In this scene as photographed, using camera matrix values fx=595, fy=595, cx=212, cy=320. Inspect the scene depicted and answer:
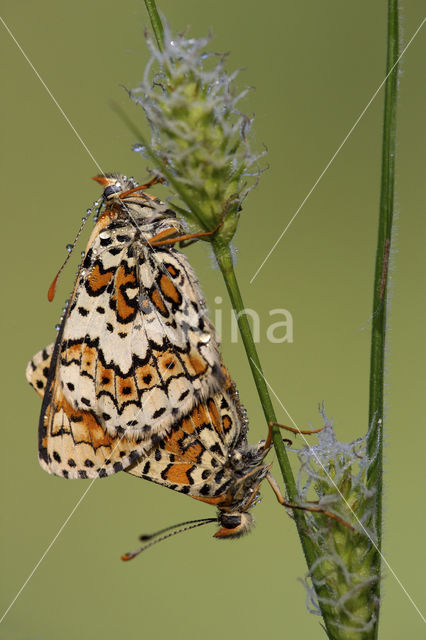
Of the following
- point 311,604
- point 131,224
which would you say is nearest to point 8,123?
point 131,224

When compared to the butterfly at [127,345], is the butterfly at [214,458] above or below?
below

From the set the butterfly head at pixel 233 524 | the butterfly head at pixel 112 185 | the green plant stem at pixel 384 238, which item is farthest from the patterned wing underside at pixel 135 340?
the green plant stem at pixel 384 238

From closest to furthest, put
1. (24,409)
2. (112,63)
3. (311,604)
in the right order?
(311,604)
(24,409)
(112,63)

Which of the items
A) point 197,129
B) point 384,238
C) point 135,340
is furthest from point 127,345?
point 384,238

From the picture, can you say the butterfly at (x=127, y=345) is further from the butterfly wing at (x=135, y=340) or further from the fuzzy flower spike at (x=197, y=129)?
the fuzzy flower spike at (x=197, y=129)

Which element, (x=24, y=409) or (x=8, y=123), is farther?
(x=8, y=123)

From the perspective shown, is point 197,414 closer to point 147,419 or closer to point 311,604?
point 147,419
